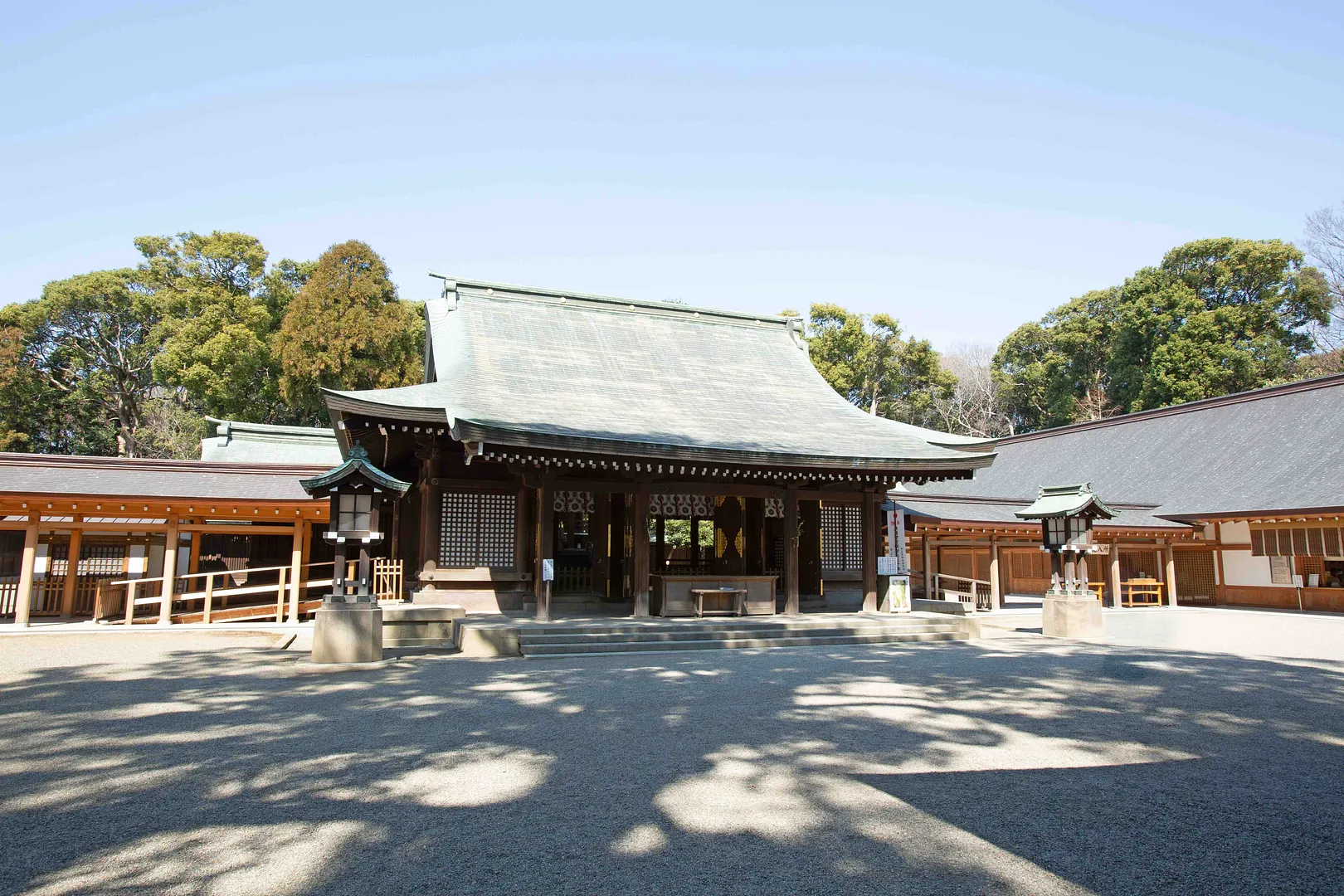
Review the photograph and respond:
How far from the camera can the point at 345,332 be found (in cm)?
2938

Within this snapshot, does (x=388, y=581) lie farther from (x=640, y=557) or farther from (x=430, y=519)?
(x=640, y=557)

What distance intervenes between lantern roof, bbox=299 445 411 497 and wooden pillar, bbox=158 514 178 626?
265 inches

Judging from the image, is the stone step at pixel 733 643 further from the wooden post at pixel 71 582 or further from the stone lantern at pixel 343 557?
the wooden post at pixel 71 582

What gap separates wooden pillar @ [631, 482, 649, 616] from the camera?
13234mm

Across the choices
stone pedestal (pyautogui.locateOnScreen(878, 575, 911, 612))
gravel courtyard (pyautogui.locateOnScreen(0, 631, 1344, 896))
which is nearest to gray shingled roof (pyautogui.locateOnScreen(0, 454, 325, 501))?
gravel courtyard (pyautogui.locateOnScreen(0, 631, 1344, 896))

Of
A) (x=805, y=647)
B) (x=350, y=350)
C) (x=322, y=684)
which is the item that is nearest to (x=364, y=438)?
(x=322, y=684)

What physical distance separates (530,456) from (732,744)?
694cm

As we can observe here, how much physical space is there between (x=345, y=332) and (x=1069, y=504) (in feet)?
81.2

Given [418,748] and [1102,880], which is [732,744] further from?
[1102,880]

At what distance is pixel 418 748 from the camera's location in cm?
596

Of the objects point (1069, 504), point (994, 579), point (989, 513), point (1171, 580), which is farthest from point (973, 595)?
point (1069, 504)

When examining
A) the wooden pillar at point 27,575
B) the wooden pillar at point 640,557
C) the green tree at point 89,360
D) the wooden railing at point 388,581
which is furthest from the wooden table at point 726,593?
the green tree at point 89,360

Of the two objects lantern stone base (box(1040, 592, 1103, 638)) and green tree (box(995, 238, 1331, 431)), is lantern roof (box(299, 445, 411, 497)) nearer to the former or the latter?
lantern stone base (box(1040, 592, 1103, 638))

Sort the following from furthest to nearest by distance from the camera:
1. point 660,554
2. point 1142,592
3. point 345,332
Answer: point 345,332, point 1142,592, point 660,554
